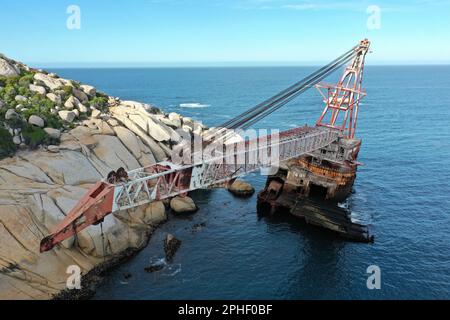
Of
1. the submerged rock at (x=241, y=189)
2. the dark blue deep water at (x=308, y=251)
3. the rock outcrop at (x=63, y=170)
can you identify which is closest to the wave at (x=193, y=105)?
the rock outcrop at (x=63, y=170)

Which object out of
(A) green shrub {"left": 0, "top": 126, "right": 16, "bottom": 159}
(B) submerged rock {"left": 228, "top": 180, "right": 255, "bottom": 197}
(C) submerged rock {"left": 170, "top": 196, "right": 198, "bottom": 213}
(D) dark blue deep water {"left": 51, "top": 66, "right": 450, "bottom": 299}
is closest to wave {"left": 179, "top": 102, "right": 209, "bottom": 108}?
(D) dark blue deep water {"left": 51, "top": 66, "right": 450, "bottom": 299}

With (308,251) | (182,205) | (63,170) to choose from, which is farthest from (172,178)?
(308,251)

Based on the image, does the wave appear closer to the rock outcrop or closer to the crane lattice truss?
the rock outcrop

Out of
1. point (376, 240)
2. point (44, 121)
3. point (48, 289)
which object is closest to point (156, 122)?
point (44, 121)

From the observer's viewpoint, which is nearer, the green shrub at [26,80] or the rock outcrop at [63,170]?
the rock outcrop at [63,170]

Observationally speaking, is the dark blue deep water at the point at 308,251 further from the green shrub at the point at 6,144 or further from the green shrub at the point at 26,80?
the green shrub at the point at 26,80

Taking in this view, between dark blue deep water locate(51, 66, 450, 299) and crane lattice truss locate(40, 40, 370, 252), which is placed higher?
crane lattice truss locate(40, 40, 370, 252)

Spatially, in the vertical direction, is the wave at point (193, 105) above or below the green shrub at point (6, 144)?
above
